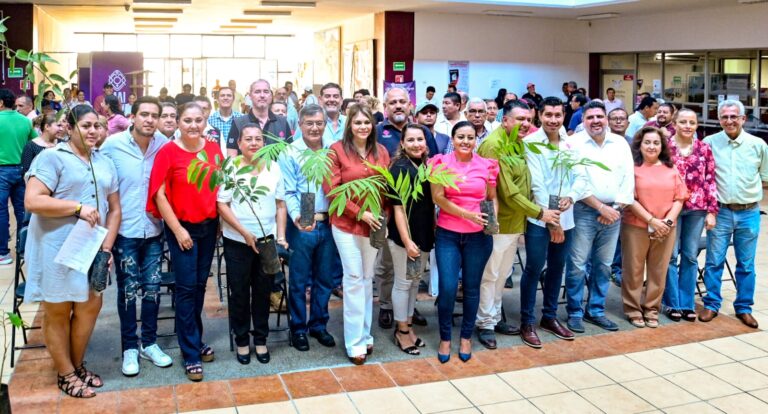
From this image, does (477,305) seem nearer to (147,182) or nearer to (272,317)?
(272,317)

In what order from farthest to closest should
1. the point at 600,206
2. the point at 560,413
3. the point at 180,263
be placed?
1. the point at 600,206
2. the point at 180,263
3. the point at 560,413

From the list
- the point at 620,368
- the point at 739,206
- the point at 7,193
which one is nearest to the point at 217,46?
the point at 7,193

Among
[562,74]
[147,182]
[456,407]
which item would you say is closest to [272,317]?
[147,182]

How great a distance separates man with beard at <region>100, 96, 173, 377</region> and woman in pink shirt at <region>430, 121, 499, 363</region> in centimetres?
180

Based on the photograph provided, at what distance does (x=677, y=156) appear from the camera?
6293 millimetres

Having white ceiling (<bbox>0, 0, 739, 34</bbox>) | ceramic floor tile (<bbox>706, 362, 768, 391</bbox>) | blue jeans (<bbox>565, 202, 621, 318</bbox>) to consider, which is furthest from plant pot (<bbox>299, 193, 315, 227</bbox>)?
white ceiling (<bbox>0, 0, 739, 34</bbox>)

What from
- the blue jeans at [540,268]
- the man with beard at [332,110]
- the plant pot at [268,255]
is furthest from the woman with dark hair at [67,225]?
the blue jeans at [540,268]

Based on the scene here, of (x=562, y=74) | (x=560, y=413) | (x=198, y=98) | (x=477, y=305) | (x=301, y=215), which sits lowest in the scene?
(x=560, y=413)

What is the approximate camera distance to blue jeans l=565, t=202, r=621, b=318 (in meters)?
5.99

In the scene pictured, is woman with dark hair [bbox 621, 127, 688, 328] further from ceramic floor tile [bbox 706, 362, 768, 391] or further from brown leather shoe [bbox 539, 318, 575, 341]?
ceramic floor tile [bbox 706, 362, 768, 391]

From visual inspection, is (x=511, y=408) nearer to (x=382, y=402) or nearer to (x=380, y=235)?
(x=382, y=402)

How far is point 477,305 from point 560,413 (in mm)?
1063

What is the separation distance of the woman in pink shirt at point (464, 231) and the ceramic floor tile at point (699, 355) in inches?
59.0

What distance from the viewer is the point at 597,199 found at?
5957 millimetres
